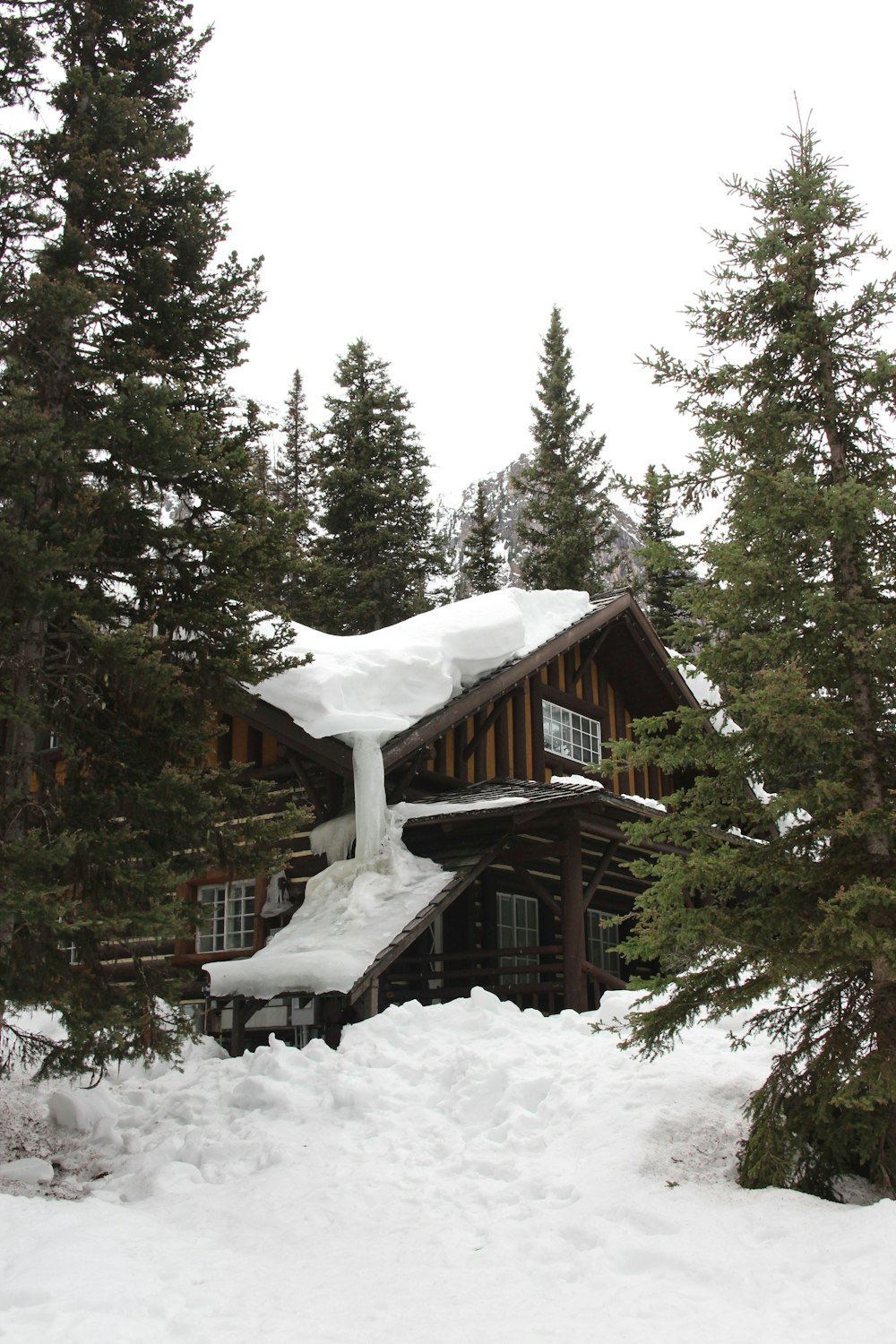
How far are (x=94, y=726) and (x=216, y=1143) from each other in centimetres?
350

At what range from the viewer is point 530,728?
58.4ft

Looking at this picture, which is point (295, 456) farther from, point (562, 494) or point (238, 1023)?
point (238, 1023)

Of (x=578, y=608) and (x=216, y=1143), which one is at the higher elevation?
(x=578, y=608)

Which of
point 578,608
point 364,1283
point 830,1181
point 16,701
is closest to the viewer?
point 364,1283

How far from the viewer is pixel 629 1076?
9.16m

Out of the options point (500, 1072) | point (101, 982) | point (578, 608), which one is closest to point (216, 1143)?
point (101, 982)

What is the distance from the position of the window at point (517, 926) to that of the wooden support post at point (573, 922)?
280 cm

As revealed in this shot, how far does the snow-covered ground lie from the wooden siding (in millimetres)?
6139

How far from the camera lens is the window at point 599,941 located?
1900cm

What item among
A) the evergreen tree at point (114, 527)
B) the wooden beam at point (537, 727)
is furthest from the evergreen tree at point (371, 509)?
the evergreen tree at point (114, 527)

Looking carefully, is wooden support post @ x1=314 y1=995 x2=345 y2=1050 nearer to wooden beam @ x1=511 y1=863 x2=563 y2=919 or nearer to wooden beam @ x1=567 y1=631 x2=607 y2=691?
wooden beam @ x1=511 y1=863 x2=563 y2=919

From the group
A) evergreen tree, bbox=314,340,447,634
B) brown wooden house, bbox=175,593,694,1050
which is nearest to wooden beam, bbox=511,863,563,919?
brown wooden house, bbox=175,593,694,1050

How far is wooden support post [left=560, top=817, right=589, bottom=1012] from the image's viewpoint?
1354 centimetres

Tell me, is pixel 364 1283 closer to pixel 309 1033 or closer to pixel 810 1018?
pixel 810 1018
